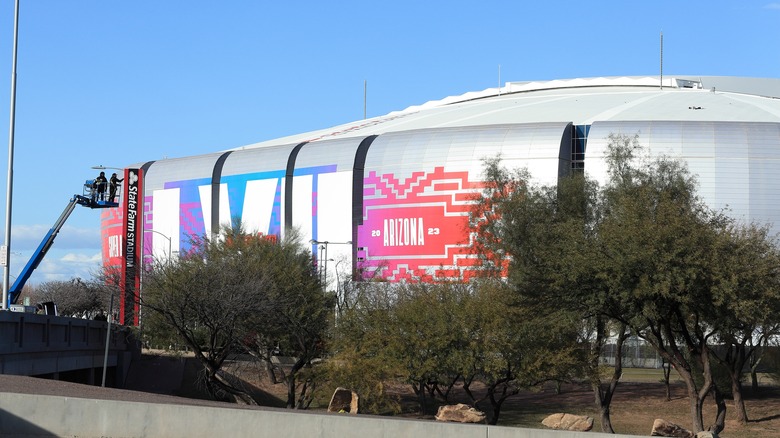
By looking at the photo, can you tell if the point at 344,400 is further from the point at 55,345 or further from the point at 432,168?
the point at 432,168

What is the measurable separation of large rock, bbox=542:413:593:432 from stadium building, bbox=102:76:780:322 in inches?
1231

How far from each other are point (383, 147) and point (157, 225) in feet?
74.0

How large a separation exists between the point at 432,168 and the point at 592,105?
602 inches

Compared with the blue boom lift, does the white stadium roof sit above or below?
above

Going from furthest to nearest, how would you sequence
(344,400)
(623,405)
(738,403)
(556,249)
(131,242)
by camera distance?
(131,242) → (623,405) → (738,403) → (344,400) → (556,249)

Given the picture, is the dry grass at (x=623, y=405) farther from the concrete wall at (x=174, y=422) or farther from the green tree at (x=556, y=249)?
the concrete wall at (x=174, y=422)

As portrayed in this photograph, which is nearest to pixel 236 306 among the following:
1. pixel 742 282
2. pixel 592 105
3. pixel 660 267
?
pixel 660 267

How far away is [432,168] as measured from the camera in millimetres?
79312

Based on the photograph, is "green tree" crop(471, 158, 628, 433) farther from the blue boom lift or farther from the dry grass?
the blue boom lift

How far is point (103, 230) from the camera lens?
347 ft

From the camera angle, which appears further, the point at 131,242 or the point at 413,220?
the point at 413,220

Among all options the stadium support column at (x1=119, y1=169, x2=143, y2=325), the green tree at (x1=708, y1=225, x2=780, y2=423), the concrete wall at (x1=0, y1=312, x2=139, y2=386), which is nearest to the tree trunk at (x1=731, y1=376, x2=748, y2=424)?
the green tree at (x1=708, y1=225, x2=780, y2=423)

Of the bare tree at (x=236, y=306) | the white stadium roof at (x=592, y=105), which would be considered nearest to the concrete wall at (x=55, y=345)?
the bare tree at (x=236, y=306)

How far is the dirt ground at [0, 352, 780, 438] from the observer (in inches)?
1797
